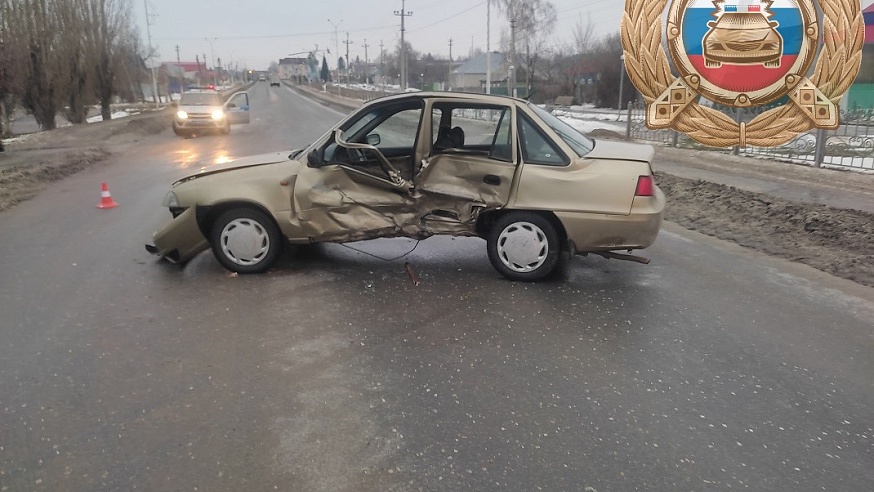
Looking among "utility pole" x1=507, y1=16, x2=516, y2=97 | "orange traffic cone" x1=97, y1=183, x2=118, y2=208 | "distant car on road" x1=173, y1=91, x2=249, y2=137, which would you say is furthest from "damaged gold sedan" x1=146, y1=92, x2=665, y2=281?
"utility pole" x1=507, y1=16, x2=516, y2=97

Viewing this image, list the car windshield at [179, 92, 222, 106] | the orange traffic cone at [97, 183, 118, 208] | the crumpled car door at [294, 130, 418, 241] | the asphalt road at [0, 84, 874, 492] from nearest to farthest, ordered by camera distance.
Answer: the asphalt road at [0, 84, 874, 492] < the crumpled car door at [294, 130, 418, 241] < the orange traffic cone at [97, 183, 118, 208] < the car windshield at [179, 92, 222, 106]

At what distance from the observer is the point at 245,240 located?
589cm

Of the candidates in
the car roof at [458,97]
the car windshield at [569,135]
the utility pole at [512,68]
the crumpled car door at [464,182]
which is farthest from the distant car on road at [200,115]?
the car windshield at [569,135]

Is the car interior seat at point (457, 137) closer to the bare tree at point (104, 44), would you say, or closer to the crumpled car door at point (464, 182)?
the crumpled car door at point (464, 182)

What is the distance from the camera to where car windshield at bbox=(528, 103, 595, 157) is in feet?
18.9

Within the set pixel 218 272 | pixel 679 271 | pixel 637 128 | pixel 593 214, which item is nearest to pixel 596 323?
pixel 593 214

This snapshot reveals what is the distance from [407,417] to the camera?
3432 millimetres

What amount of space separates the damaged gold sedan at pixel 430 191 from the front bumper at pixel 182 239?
0.01 metres

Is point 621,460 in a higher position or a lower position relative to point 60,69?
lower

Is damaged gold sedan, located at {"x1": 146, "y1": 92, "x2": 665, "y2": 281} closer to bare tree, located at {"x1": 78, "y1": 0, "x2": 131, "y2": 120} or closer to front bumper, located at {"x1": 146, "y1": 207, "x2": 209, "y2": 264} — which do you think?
front bumper, located at {"x1": 146, "y1": 207, "x2": 209, "y2": 264}

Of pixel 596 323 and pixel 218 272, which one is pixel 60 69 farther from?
pixel 596 323

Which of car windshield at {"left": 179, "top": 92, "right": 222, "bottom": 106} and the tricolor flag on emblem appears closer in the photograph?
the tricolor flag on emblem

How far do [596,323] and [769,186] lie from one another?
7.30 metres

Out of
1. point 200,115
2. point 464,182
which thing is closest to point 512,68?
point 200,115
